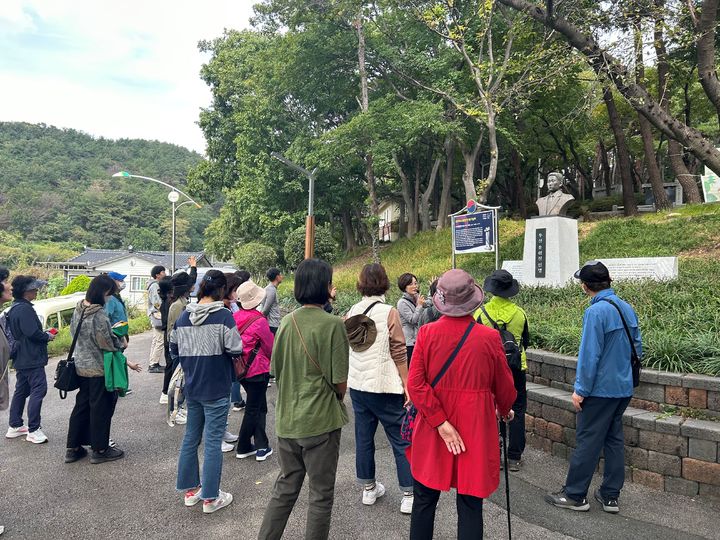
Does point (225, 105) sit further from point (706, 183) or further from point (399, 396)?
point (399, 396)

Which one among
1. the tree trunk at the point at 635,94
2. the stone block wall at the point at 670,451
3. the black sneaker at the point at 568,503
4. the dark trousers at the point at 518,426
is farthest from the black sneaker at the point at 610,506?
the tree trunk at the point at 635,94

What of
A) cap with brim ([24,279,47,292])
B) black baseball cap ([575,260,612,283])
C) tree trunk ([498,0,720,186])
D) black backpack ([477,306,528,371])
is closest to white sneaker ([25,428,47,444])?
cap with brim ([24,279,47,292])

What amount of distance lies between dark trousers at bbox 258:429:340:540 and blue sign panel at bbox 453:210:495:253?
7563mm

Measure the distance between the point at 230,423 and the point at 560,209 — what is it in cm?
693

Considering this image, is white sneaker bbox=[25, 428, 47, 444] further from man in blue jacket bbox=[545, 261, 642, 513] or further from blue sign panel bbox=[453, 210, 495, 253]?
blue sign panel bbox=[453, 210, 495, 253]

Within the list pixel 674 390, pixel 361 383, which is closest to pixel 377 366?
pixel 361 383

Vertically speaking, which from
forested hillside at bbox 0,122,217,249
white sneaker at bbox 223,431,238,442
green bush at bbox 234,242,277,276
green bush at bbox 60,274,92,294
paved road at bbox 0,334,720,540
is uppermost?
forested hillside at bbox 0,122,217,249

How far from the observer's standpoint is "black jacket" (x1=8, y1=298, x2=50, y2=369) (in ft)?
16.0

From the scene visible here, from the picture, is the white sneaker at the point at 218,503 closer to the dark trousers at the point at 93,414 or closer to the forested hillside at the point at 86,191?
the dark trousers at the point at 93,414

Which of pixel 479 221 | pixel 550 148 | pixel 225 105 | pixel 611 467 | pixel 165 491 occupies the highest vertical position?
pixel 225 105

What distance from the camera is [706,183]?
60.5 feet

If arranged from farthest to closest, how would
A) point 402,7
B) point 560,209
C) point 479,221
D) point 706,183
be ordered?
point 706,183 < point 402,7 < point 479,221 < point 560,209

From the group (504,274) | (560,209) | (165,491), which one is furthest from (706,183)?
(165,491)

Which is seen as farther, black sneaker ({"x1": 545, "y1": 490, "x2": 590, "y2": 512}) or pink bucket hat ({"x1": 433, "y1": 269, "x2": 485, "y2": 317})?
black sneaker ({"x1": 545, "y1": 490, "x2": 590, "y2": 512})
